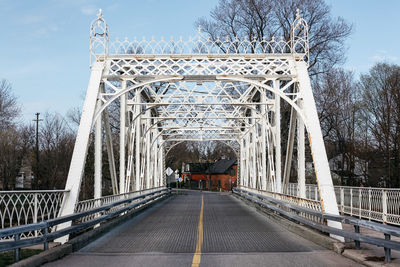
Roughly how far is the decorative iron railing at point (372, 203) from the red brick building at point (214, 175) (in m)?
63.1

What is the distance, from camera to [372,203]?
1628cm

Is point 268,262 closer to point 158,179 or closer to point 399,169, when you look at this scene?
point 399,169

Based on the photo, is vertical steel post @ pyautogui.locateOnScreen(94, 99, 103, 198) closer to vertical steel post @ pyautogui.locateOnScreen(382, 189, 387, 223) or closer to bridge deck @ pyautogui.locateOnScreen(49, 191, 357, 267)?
bridge deck @ pyautogui.locateOnScreen(49, 191, 357, 267)

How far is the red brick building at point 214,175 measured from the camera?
88.6 metres

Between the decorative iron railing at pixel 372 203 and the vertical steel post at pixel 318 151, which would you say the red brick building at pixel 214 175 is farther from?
the vertical steel post at pixel 318 151

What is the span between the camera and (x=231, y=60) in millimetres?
16156

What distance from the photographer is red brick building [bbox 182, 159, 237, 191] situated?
291ft

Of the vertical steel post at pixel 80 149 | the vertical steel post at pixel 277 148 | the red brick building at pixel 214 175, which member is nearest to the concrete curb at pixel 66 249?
the vertical steel post at pixel 80 149

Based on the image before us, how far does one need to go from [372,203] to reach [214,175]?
77.7 meters

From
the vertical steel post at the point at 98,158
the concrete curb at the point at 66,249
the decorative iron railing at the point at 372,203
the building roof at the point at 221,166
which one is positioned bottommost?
the concrete curb at the point at 66,249

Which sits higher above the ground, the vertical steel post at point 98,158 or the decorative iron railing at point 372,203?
the vertical steel post at point 98,158

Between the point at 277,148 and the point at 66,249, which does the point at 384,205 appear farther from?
the point at 66,249

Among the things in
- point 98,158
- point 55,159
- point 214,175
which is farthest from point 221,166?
point 98,158

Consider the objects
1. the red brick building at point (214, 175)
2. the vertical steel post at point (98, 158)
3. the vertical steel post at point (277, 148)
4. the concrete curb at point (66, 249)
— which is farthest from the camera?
the red brick building at point (214, 175)
